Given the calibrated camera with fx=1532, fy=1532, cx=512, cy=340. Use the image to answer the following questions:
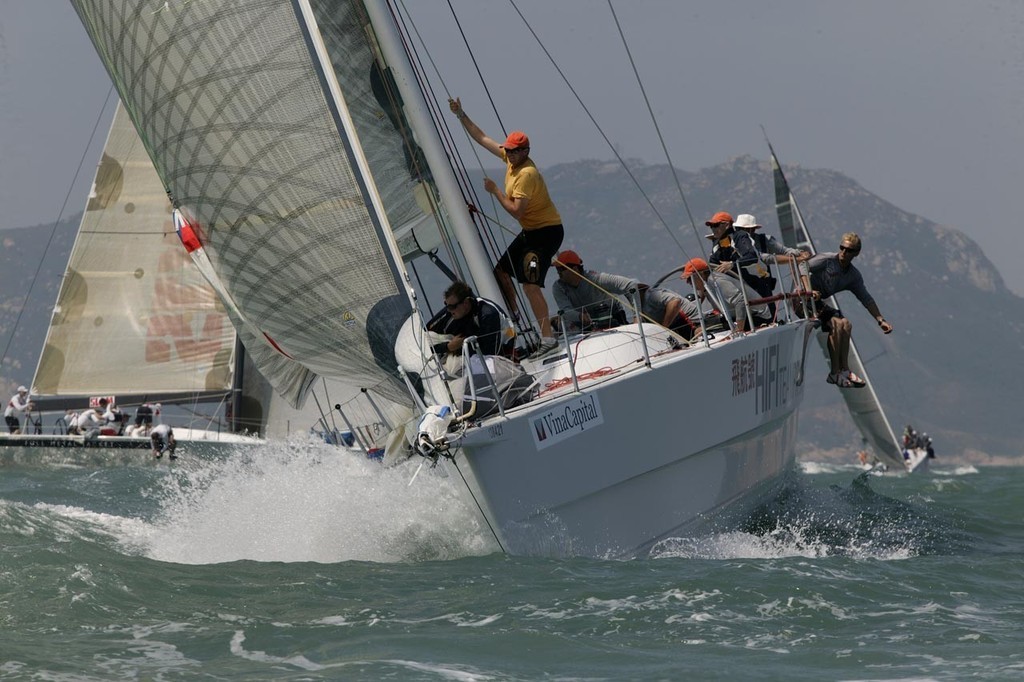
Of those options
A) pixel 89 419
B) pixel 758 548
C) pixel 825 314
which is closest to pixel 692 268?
pixel 825 314

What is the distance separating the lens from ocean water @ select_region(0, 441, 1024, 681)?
584 centimetres

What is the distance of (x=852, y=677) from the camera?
5652 mm

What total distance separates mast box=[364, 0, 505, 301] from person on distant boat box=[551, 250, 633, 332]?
706mm

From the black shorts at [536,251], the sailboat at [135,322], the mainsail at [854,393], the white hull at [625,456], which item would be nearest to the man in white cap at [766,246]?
the white hull at [625,456]

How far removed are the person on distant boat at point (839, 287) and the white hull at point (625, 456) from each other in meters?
0.77

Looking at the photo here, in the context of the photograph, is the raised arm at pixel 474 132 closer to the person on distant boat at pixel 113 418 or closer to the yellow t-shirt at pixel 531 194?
the yellow t-shirt at pixel 531 194

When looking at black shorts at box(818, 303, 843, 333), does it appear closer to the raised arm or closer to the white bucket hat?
the white bucket hat

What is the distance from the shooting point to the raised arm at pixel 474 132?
9219 millimetres

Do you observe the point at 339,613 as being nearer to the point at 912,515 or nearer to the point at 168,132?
the point at 168,132

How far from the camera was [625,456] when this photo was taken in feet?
25.5

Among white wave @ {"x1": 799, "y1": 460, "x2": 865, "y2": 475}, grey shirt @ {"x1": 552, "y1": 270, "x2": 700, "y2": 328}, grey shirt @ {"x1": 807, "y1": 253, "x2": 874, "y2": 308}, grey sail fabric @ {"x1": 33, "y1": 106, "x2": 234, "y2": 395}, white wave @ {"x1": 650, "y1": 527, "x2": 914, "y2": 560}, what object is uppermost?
grey sail fabric @ {"x1": 33, "y1": 106, "x2": 234, "y2": 395}

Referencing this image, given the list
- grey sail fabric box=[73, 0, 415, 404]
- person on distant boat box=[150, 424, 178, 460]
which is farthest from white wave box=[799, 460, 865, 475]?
grey sail fabric box=[73, 0, 415, 404]

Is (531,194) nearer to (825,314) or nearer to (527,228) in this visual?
(527,228)

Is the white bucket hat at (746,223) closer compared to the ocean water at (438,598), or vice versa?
the ocean water at (438,598)
